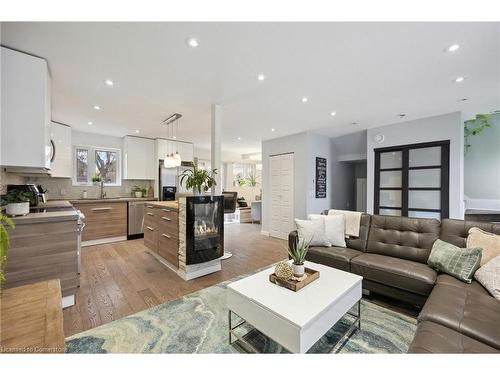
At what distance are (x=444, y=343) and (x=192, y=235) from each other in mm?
2466

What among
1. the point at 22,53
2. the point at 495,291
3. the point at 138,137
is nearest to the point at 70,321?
the point at 22,53

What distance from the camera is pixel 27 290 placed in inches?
50.0

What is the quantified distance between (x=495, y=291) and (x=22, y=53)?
175 inches

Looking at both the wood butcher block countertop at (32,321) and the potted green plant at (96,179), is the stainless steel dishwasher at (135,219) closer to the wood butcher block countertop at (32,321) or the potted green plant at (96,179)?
the potted green plant at (96,179)

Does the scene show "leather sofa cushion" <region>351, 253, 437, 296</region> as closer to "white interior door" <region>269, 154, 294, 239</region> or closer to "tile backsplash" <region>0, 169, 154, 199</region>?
"white interior door" <region>269, 154, 294, 239</region>

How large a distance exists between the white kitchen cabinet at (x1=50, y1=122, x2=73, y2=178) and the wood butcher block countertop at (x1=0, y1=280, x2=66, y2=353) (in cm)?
357

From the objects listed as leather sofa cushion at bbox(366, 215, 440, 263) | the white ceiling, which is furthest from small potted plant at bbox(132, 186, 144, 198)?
leather sofa cushion at bbox(366, 215, 440, 263)

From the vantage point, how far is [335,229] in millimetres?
2814

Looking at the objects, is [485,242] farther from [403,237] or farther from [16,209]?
[16,209]

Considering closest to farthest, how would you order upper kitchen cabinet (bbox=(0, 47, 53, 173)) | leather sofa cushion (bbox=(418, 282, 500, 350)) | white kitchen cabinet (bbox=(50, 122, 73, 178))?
leather sofa cushion (bbox=(418, 282, 500, 350)) < upper kitchen cabinet (bbox=(0, 47, 53, 173)) < white kitchen cabinet (bbox=(50, 122, 73, 178))

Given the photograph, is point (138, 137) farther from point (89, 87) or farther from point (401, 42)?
point (401, 42)

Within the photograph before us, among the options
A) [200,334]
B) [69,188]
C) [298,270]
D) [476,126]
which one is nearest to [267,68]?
[298,270]

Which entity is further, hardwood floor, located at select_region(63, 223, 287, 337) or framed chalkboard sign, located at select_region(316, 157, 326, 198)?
framed chalkboard sign, located at select_region(316, 157, 326, 198)

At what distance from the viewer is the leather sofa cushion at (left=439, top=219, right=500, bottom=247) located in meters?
2.04
